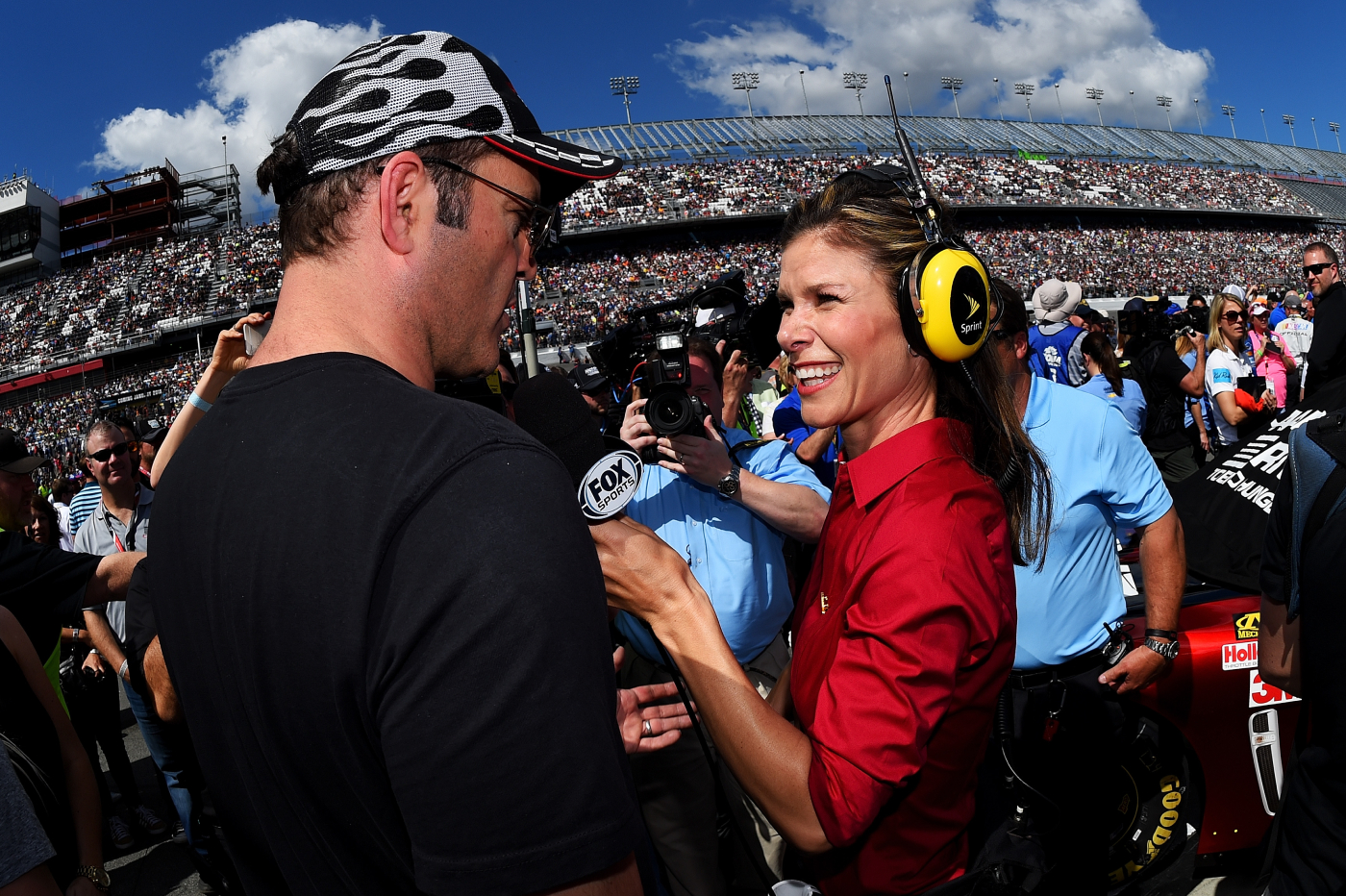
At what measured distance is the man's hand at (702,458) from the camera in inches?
99.7

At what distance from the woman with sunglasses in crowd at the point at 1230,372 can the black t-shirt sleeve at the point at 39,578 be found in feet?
23.5

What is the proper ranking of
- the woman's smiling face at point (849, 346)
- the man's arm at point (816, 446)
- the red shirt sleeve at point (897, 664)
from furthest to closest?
1. the man's arm at point (816, 446)
2. the woman's smiling face at point (849, 346)
3. the red shirt sleeve at point (897, 664)

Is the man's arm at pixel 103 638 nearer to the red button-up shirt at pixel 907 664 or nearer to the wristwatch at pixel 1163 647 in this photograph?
the red button-up shirt at pixel 907 664

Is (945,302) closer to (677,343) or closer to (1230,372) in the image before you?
(677,343)

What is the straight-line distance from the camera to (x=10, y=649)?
6.89ft

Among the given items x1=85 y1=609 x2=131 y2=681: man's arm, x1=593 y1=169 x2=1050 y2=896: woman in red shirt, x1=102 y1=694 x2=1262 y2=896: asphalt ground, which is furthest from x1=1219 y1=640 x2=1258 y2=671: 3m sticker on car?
x1=85 y1=609 x2=131 y2=681: man's arm

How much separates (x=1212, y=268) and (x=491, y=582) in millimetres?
56120

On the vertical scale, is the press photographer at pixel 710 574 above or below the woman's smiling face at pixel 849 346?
below

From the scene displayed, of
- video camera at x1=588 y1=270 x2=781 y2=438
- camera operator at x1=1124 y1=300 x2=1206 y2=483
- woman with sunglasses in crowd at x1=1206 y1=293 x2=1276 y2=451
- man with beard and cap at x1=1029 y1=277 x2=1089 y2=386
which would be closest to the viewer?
video camera at x1=588 y1=270 x2=781 y2=438

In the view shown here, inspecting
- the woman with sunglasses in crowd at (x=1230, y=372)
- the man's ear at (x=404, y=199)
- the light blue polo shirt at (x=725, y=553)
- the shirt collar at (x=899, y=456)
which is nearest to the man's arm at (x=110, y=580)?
the light blue polo shirt at (x=725, y=553)

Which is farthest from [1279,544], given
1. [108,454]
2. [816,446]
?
[108,454]

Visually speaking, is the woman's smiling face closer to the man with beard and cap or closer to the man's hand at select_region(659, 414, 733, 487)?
the man's hand at select_region(659, 414, 733, 487)

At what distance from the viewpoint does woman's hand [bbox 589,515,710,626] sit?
1288 mm

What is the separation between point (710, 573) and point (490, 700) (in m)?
2.18
